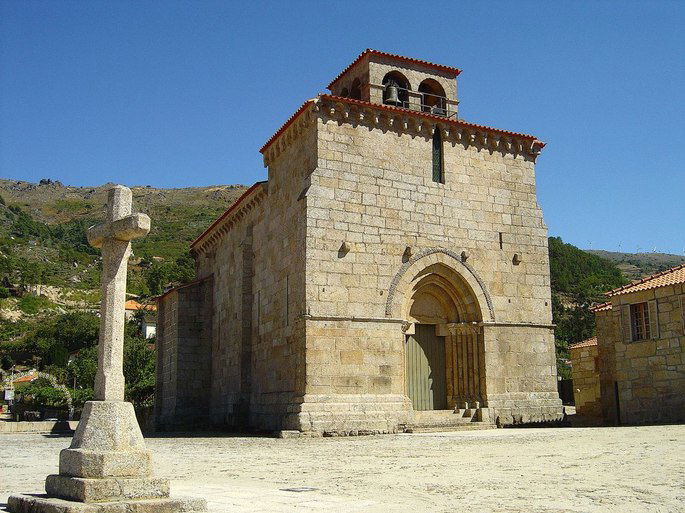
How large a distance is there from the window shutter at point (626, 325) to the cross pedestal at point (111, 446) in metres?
15.9

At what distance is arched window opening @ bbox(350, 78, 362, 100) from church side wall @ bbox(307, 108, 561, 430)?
9.24 feet

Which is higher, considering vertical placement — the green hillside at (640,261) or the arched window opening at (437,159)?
the green hillside at (640,261)

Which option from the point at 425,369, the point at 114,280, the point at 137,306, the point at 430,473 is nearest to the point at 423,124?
the point at 425,369

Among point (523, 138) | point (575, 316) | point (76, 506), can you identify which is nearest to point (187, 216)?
point (575, 316)

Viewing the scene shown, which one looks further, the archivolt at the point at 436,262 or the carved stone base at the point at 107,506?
the archivolt at the point at 436,262

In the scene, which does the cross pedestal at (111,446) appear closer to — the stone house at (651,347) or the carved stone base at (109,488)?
the carved stone base at (109,488)

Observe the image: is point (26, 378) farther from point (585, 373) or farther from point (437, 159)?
point (437, 159)

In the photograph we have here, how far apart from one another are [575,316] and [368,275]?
→ 42698mm

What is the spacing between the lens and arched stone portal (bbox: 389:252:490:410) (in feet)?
61.6

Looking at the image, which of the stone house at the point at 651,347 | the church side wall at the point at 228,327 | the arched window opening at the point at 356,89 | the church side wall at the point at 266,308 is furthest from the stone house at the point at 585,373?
the arched window opening at the point at 356,89

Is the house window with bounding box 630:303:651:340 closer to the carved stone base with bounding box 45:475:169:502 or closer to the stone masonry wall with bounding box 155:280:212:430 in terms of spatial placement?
the stone masonry wall with bounding box 155:280:212:430

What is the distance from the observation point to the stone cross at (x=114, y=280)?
670cm

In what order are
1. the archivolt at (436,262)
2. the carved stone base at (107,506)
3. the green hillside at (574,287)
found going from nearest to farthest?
the carved stone base at (107,506)
the archivolt at (436,262)
the green hillside at (574,287)

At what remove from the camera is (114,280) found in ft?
23.0
